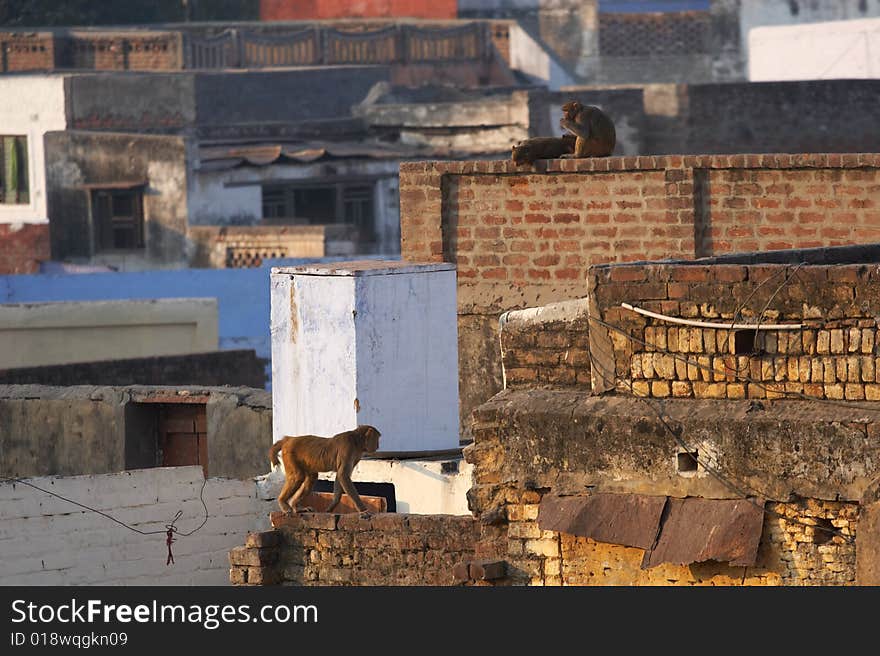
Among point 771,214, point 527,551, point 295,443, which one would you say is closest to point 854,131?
point 771,214

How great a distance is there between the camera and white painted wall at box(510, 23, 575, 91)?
4762cm

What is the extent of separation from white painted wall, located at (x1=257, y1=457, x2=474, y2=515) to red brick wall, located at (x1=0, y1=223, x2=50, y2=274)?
67.2ft


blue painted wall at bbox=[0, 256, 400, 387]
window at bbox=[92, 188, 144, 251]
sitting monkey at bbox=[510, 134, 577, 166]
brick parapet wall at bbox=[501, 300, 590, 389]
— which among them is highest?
sitting monkey at bbox=[510, 134, 577, 166]

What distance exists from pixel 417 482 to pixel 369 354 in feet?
3.00

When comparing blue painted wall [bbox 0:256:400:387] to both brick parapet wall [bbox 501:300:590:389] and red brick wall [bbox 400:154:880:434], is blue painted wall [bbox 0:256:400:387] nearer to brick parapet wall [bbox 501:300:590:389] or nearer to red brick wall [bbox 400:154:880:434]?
red brick wall [bbox 400:154:880:434]

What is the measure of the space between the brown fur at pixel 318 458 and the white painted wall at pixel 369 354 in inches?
74.7

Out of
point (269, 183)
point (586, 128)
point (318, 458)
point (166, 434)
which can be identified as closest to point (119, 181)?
point (269, 183)

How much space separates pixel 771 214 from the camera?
1391cm

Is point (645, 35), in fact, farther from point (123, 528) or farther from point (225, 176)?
point (123, 528)

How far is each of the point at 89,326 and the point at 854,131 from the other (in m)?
9.29

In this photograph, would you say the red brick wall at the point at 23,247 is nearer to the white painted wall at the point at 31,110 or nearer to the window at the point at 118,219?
the window at the point at 118,219

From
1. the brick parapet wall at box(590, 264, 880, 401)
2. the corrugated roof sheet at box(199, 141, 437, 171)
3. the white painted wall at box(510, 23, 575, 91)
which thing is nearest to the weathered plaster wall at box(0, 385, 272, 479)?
the brick parapet wall at box(590, 264, 880, 401)

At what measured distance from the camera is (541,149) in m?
14.5
